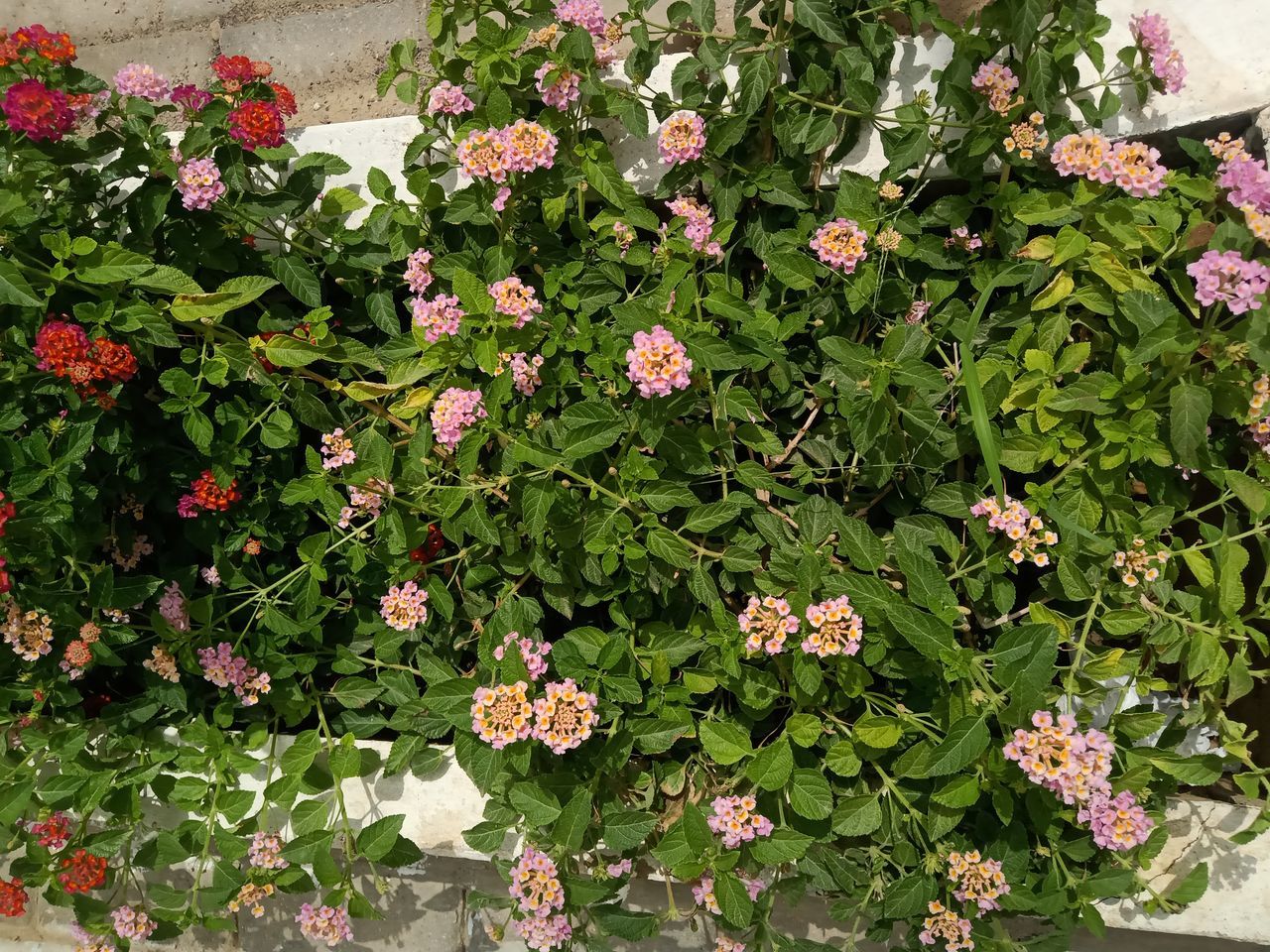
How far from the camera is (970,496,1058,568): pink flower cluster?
163 centimetres

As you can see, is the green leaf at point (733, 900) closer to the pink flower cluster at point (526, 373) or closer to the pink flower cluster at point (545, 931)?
the pink flower cluster at point (545, 931)

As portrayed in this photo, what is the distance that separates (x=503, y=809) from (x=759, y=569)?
802 mm

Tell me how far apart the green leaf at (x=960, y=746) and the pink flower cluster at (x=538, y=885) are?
0.78m

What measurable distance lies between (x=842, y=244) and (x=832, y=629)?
2.70ft

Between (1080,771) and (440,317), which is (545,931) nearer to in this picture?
(1080,771)

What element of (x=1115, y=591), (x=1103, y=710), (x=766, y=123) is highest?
(x=766, y=123)

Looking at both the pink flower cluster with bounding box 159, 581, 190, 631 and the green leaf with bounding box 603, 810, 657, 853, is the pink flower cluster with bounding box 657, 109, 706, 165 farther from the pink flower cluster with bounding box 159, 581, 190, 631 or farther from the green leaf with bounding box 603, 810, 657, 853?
the pink flower cluster with bounding box 159, 581, 190, 631

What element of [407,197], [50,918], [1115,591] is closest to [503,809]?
[1115,591]

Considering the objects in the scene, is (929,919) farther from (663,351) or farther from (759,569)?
(663,351)

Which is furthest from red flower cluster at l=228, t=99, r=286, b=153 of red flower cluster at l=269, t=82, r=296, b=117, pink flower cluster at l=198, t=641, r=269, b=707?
pink flower cluster at l=198, t=641, r=269, b=707

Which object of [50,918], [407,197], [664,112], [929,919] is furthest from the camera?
[50,918]

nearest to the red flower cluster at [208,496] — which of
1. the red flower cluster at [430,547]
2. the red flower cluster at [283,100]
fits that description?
the red flower cluster at [430,547]

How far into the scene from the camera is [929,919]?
5.34 ft

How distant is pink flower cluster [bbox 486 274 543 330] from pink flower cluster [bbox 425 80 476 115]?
21.1 inches
